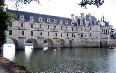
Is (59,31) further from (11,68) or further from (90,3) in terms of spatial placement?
(90,3)

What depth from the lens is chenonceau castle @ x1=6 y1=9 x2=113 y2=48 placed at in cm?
5941

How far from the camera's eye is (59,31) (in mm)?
71438

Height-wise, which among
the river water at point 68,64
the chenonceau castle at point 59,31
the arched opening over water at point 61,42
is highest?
the chenonceau castle at point 59,31

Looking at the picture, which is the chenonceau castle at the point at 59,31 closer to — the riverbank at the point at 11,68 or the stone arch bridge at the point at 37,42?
the stone arch bridge at the point at 37,42

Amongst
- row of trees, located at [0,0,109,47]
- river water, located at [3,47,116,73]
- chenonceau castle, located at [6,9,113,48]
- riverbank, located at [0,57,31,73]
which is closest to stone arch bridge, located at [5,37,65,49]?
chenonceau castle, located at [6,9,113,48]

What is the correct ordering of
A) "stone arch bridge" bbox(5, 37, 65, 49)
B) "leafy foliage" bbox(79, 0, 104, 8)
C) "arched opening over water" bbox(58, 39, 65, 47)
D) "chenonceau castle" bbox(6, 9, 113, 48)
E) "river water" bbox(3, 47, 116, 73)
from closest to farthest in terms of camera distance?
"leafy foliage" bbox(79, 0, 104, 8), "river water" bbox(3, 47, 116, 73), "stone arch bridge" bbox(5, 37, 65, 49), "chenonceau castle" bbox(6, 9, 113, 48), "arched opening over water" bbox(58, 39, 65, 47)

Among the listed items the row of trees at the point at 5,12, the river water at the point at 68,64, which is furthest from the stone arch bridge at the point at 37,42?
the row of trees at the point at 5,12

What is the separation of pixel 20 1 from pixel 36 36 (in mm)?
49652

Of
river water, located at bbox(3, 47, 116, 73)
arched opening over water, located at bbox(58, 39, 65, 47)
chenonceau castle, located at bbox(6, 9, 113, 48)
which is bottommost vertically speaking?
river water, located at bbox(3, 47, 116, 73)

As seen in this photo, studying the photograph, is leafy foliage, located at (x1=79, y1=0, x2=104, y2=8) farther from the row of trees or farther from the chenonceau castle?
the chenonceau castle

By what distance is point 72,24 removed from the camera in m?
77.0

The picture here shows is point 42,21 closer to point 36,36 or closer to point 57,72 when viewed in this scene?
point 36,36

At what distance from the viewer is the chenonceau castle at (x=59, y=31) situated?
195ft

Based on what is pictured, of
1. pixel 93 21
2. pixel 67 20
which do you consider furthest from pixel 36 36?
pixel 93 21
